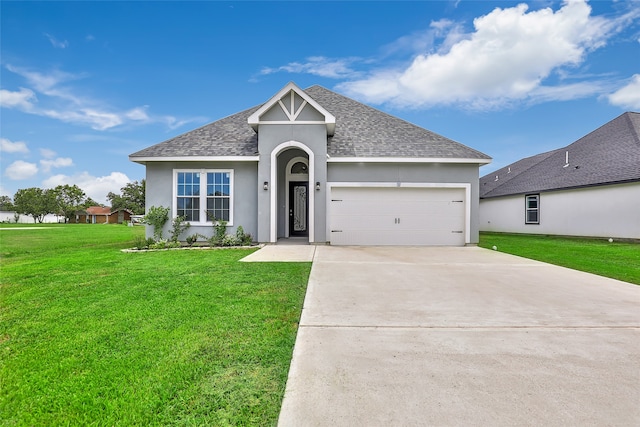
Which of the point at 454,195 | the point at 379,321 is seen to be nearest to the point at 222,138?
the point at 454,195

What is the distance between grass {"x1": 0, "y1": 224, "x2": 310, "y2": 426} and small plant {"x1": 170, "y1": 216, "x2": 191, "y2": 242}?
553cm

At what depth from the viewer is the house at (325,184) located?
10.9 meters

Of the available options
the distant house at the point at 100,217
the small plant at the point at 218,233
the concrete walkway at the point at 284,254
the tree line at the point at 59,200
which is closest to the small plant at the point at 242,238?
the small plant at the point at 218,233

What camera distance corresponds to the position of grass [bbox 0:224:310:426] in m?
1.98

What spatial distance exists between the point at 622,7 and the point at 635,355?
1865 centimetres

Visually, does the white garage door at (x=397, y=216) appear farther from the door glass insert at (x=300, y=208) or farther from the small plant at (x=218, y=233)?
the small plant at (x=218, y=233)

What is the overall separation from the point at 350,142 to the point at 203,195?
615cm

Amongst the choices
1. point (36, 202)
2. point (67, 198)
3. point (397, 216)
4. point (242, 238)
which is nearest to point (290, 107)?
point (242, 238)

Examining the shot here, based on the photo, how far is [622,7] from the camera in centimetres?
1352

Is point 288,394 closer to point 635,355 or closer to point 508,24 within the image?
point 635,355

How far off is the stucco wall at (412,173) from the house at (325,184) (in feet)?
0.12

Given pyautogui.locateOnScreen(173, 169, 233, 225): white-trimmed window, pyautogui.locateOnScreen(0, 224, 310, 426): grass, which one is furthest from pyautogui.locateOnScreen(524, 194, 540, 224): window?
pyautogui.locateOnScreen(0, 224, 310, 426): grass

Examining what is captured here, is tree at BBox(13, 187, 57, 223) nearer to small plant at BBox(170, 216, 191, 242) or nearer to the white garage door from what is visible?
small plant at BBox(170, 216, 191, 242)

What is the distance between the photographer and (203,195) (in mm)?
11406
